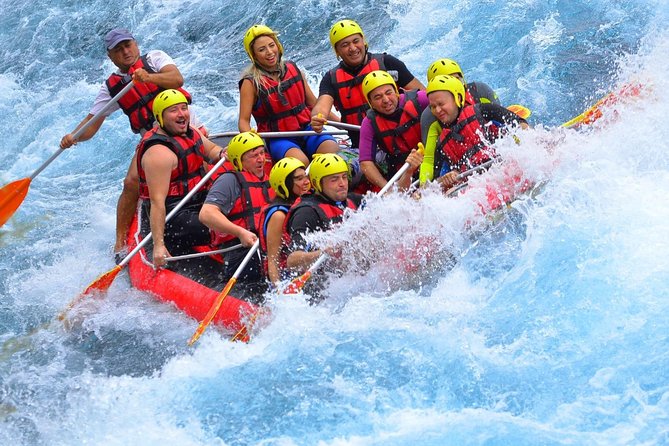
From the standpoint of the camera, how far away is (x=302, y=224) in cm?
586

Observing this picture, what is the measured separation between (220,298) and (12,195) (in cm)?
272

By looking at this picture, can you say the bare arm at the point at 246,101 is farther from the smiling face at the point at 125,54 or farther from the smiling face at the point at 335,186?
the smiling face at the point at 335,186

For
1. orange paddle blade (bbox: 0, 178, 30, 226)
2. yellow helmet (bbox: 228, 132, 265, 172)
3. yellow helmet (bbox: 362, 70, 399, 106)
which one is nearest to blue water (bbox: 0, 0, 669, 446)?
orange paddle blade (bbox: 0, 178, 30, 226)

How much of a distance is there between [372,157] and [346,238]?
107cm

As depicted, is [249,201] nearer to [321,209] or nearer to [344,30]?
[321,209]

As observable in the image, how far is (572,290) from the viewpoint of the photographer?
18.7ft

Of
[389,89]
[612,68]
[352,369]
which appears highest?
[389,89]

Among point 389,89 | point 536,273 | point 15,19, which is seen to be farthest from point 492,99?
point 15,19

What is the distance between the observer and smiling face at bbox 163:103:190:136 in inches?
272

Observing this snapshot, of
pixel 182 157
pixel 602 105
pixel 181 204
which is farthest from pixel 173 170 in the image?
pixel 602 105

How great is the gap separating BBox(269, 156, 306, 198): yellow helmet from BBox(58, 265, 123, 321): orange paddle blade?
59.6 inches

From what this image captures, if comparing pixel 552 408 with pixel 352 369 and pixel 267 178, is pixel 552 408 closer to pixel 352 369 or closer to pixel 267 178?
pixel 352 369

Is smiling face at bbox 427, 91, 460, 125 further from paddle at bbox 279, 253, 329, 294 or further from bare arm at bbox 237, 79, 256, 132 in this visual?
bare arm at bbox 237, 79, 256, 132

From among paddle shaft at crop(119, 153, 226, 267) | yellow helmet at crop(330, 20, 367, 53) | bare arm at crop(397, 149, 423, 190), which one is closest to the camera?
bare arm at crop(397, 149, 423, 190)
